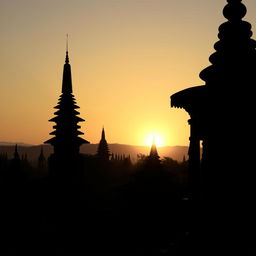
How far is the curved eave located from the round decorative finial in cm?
149

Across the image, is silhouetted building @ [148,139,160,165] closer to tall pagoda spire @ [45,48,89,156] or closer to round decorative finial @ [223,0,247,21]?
tall pagoda spire @ [45,48,89,156]

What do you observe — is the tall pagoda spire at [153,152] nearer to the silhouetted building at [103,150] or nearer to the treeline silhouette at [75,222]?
the treeline silhouette at [75,222]

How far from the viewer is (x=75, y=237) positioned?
23828 millimetres

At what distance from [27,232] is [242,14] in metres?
22.3

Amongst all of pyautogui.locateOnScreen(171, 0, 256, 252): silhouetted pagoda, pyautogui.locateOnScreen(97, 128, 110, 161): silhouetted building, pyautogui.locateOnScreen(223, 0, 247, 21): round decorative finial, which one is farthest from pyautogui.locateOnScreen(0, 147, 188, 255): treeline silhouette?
pyautogui.locateOnScreen(97, 128, 110, 161): silhouetted building

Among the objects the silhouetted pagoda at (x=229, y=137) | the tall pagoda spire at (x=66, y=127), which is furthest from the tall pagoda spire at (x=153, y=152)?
the silhouetted pagoda at (x=229, y=137)

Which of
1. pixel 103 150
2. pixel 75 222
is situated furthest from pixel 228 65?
pixel 103 150

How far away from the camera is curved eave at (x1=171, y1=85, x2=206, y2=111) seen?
297 inches

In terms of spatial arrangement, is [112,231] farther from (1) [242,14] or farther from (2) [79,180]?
(1) [242,14]

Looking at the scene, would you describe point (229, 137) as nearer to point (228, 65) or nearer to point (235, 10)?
point (228, 65)

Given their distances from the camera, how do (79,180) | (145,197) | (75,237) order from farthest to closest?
(145,197) → (79,180) → (75,237)

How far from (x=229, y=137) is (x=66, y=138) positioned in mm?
19858

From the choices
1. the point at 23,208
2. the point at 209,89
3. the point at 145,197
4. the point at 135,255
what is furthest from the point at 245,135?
the point at 145,197

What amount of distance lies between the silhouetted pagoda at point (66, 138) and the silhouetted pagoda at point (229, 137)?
1903 centimetres
